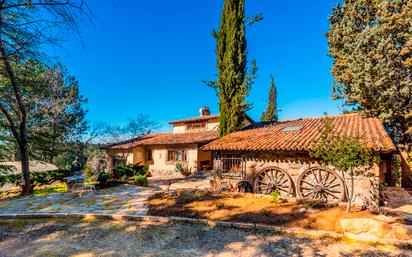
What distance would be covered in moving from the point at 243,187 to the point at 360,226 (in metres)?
5.75

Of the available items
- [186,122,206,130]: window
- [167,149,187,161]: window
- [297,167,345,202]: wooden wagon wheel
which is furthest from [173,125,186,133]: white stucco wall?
[297,167,345,202]: wooden wagon wheel

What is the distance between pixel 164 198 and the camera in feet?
32.8

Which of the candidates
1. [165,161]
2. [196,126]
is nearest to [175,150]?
[165,161]

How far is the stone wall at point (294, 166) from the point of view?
29.0ft

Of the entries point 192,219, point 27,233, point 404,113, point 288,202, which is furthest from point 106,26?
point 404,113

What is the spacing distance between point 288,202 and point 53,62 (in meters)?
8.88

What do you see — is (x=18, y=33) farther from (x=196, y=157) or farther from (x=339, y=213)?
(x=196, y=157)

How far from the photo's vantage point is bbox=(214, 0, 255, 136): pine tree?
1628cm

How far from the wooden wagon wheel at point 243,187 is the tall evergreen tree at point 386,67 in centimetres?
1206

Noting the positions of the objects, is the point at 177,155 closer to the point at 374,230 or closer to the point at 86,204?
the point at 86,204

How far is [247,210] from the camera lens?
809cm

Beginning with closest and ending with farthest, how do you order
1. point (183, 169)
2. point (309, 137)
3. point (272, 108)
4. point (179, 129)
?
point (309, 137), point (183, 169), point (179, 129), point (272, 108)

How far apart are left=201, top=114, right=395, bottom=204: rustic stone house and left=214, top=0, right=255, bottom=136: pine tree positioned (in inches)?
129

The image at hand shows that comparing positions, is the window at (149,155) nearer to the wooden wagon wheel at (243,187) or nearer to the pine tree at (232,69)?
the pine tree at (232,69)
